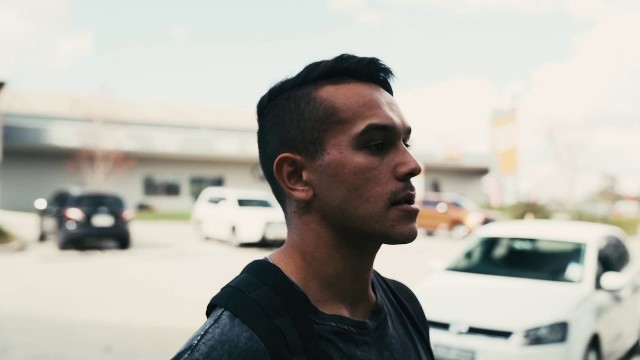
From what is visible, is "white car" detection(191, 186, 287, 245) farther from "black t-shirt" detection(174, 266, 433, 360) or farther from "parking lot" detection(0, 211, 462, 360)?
"black t-shirt" detection(174, 266, 433, 360)

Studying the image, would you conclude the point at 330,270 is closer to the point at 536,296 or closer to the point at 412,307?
the point at 412,307

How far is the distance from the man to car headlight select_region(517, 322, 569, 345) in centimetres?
390

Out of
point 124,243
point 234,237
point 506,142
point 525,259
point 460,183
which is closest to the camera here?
point 525,259

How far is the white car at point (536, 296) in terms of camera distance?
509 centimetres

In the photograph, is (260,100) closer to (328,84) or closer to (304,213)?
(328,84)

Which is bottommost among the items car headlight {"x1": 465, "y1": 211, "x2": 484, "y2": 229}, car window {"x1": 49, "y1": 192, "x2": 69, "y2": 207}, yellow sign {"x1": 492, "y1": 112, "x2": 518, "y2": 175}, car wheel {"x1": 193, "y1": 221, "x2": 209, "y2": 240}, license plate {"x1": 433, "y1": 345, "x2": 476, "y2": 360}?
car headlight {"x1": 465, "y1": 211, "x2": 484, "y2": 229}

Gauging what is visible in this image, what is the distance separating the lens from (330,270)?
4.73 feet

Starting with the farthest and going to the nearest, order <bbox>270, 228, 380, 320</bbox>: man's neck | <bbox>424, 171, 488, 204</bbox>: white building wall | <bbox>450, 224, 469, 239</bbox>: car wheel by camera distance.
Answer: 1. <bbox>424, 171, 488, 204</bbox>: white building wall
2. <bbox>450, 224, 469, 239</bbox>: car wheel
3. <bbox>270, 228, 380, 320</bbox>: man's neck

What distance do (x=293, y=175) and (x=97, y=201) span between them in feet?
55.1

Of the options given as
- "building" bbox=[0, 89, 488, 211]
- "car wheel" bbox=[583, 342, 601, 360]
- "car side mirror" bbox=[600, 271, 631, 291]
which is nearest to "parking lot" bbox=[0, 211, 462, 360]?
"car wheel" bbox=[583, 342, 601, 360]

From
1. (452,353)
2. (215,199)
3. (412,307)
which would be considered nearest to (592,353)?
(452,353)

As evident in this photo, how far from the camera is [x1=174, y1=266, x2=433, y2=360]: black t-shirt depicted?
45.3 inches

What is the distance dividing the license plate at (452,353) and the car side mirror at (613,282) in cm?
185

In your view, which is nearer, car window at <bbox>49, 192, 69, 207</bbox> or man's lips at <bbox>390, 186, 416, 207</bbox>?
man's lips at <bbox>390, 186, 416, 207</bbox>
